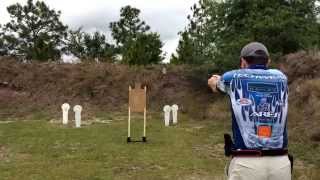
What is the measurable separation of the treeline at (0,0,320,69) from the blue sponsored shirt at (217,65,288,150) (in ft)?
61.5

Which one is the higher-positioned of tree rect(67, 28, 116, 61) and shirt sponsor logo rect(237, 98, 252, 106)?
tree rect(67, 28, 116, 61)

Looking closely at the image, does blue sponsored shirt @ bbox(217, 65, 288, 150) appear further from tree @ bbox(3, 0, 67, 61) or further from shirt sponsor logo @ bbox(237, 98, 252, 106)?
tree @ bbox(3, 0, 67, 61)

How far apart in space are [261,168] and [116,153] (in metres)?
8.36

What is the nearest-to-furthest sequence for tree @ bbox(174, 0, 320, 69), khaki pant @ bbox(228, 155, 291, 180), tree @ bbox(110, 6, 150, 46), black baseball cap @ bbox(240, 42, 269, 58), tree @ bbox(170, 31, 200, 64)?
khaki pant @ bbox(228, 155, 291, 180), black baseball cap @ bbox(240, 42, 269, 58), tree @ bbox(174, 0, 320, 69), tree @ bbox(170, 31, 200, 64), tree @ bbox(110, 6, 150, 46)

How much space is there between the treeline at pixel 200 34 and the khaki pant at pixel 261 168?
18.9 m

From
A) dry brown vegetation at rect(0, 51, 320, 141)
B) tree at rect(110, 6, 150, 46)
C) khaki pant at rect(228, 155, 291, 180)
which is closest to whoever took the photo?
khaki pant at rect(228, 155, 291, 180)

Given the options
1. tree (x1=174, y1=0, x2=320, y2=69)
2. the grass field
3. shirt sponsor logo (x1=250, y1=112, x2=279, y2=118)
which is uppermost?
tree (x1=174, y1=0, x2=320, y2=69)

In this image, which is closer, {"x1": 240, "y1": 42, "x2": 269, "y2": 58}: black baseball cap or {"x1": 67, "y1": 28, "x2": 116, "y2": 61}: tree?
{"x1": 240, "y1": 42, "x2": 269, "y2": 58}: black baseball cap

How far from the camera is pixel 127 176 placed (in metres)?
9.45

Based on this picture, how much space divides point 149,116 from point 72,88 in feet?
19.2

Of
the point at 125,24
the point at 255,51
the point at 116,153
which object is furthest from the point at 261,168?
the point at 125,24

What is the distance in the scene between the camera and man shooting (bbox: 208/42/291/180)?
3568 millimetres

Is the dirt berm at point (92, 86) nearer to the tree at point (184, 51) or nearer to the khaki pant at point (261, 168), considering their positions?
the tree at point (184, 51)

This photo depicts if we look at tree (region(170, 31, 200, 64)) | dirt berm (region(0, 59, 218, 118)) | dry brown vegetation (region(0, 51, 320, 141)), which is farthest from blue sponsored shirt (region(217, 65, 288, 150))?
tree (region(170, 31, 200, 64))
